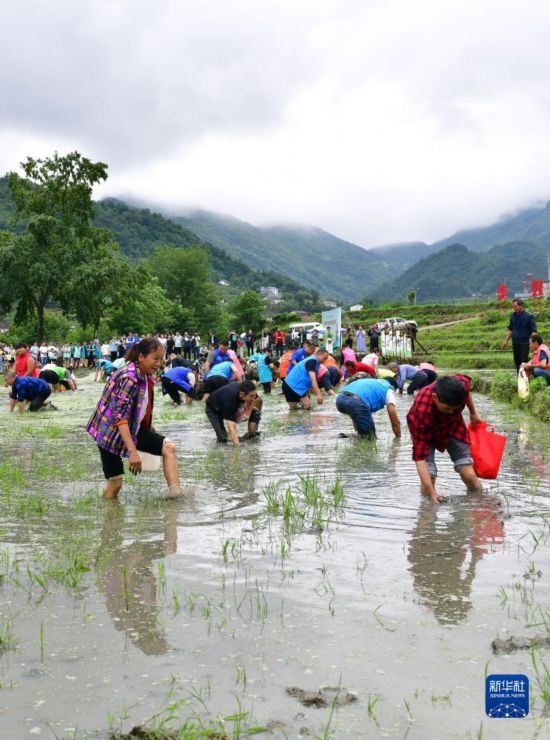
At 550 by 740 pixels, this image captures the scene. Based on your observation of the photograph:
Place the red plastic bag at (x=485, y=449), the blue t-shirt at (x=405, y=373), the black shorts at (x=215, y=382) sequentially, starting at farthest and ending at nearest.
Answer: the blue t-shirt at (x=405, y=373)
the black shorts at (x=215, y=382)
the red plastic bag at (x=485, y=449)

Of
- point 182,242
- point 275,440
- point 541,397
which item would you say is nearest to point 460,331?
point 541,397

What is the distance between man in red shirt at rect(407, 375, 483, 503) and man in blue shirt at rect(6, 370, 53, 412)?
1139 cm

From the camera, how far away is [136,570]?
490 cm

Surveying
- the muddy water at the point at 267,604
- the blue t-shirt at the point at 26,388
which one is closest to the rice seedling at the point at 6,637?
the muddy water at the point at 267,604

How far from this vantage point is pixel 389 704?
3.14m

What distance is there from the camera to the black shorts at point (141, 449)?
6888 millimetres

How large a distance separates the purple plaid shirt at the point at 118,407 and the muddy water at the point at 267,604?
560mm

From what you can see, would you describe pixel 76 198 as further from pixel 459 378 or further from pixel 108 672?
pixel 108 672

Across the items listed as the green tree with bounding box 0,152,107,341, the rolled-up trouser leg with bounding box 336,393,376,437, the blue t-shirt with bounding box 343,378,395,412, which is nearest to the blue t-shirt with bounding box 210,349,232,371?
the rolled-up trouser leg with bounding box 336,393,376,437

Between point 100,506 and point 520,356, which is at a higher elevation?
point 520,356

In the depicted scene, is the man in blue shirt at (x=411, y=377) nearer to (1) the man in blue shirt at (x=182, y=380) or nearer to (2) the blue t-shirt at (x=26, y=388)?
(1) the man in blue shirt at (x=182, y=380)

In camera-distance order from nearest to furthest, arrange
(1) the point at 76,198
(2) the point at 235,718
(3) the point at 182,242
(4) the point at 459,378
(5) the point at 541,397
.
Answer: (2) the point at 235,718 → (4) the point at 459,378 → (5) the point at 541,397 → (1) the point at 76,198 → (3) the point at 182,242

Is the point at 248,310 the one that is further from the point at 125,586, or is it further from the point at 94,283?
the point at 125,586

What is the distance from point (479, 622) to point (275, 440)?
761 cm
